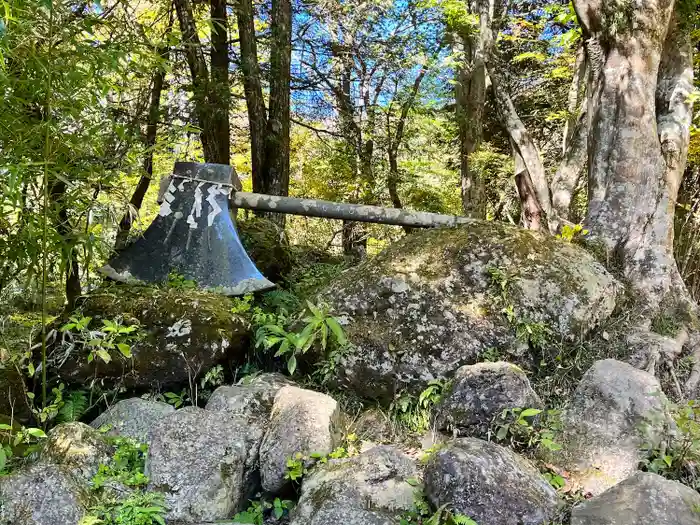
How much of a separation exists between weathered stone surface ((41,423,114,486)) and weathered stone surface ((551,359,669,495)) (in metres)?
2.30

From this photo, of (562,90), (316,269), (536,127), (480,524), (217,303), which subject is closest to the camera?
(480,524)

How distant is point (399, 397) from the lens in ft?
9.98

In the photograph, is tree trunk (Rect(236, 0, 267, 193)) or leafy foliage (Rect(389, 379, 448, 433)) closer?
leafy foliage (Rect(389, 379, 448, 433))

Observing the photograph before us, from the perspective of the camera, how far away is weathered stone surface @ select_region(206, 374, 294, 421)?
287cm

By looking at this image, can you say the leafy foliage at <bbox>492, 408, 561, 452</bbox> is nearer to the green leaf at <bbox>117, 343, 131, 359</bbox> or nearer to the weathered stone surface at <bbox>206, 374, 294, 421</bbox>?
the weathered stone surface at <bbox>206, 374, 294, 421</bbox>

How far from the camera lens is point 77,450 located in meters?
2.59

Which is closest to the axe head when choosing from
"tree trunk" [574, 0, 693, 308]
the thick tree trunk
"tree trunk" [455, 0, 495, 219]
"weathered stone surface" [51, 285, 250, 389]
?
"weathered stone surface" [51, 285, 250, 389]

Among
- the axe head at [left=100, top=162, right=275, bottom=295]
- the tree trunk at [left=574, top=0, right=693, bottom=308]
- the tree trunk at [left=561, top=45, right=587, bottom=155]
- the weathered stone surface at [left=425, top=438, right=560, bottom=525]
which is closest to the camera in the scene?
the weathered stone surface at [left=425, top=438, right=560, bottom=525]

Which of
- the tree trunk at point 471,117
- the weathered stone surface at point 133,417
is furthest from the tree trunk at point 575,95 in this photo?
the weathered stone surface at point 133,417

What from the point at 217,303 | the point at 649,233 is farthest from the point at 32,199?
the point at 649,233

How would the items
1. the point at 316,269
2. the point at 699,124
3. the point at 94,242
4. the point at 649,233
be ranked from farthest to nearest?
1. the point at 699,124
2. the point at 316,269
3. the point at 649,233
4. the point at 94,242

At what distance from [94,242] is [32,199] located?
0.55m

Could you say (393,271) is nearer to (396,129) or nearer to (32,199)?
(32,199)

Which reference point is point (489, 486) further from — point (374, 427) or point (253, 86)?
point (253, 86)
